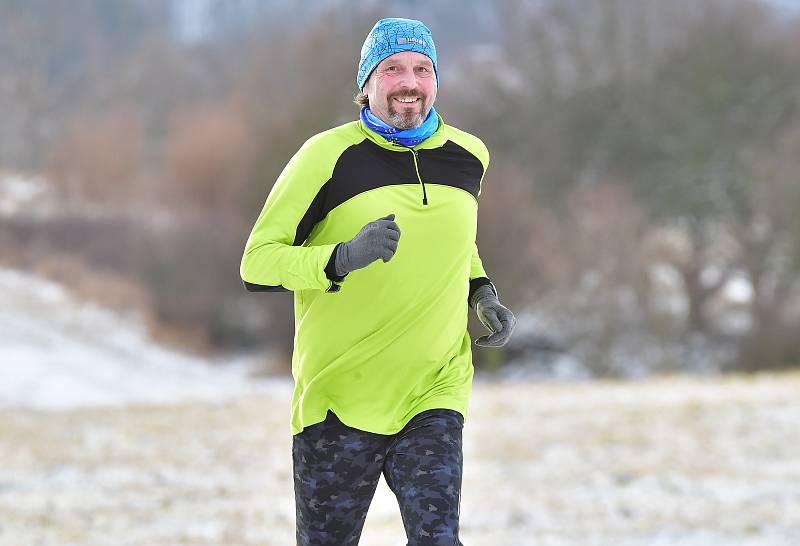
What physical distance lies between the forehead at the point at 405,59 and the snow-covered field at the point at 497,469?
455 cm

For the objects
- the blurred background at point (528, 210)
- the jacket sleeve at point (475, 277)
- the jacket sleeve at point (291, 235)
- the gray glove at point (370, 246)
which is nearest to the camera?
the gray glove at point (370, 246)

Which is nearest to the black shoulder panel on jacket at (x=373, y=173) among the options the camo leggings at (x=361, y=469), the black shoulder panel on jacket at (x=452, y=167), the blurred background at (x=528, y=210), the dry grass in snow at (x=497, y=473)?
the black shoulder panel on jacket at (x=452, y=167)

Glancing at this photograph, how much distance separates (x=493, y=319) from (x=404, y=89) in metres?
0.72

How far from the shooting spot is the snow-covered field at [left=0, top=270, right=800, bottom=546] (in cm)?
736

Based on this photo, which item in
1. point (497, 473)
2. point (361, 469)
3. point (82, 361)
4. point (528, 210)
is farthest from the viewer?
point (528, 210)

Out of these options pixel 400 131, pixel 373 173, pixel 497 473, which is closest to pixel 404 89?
pixel 400 131

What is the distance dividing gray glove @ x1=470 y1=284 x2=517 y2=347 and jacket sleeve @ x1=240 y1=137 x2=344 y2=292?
55 centimetres

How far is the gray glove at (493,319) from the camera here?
308 centimetres

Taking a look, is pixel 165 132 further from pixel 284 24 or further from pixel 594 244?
pixel 594 244

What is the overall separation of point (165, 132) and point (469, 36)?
71.8ft

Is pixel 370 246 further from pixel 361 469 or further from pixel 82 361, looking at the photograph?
pixel 82 361

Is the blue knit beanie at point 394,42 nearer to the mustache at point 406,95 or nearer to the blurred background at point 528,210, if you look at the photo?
the mustache at point 406,95

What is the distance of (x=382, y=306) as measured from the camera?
2963 millimetres

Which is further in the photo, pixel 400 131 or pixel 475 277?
pixel 475 277
